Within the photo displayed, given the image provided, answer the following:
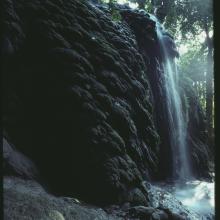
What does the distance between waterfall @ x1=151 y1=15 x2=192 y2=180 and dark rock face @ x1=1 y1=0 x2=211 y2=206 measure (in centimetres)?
582

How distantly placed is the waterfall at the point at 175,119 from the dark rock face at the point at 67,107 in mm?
5817

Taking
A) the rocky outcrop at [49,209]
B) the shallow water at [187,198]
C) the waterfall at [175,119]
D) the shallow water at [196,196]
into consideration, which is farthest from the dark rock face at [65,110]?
the waterfall at [175,119]

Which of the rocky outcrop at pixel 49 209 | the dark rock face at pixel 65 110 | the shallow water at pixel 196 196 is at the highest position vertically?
the dark rock face at pixel 65 110

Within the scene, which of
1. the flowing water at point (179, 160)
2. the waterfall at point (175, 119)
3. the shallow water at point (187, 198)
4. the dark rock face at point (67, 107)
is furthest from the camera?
the waterfall at point (175, 119)

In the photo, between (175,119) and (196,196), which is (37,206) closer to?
(196,196)

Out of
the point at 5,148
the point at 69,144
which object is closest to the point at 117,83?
the point at 69,144

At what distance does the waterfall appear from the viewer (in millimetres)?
17812

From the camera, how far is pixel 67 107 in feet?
30.2

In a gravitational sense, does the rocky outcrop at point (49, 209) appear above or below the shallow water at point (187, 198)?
above

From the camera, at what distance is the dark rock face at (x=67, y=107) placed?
869 cm

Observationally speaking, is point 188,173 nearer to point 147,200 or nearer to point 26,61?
point 147,200

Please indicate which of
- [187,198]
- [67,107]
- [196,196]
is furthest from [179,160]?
[67,107]

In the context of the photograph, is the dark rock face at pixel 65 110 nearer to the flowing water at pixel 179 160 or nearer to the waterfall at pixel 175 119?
the flowing water at pixel 179 160

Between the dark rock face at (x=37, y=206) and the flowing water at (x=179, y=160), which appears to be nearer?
the dark rock face at (x=37, y=206)
